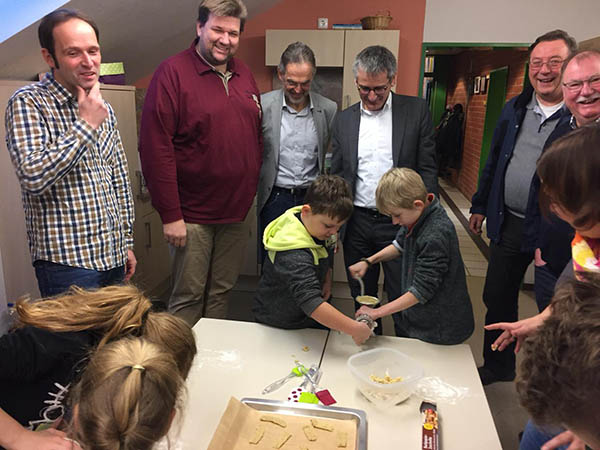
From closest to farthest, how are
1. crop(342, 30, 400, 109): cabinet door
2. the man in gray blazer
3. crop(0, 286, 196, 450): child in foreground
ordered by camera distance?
crop(0, 286, 196, 450): child in foreground < the man in gray blazer < crop(342, 30, 400, 109): cabinet door

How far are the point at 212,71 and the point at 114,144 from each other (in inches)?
24.5

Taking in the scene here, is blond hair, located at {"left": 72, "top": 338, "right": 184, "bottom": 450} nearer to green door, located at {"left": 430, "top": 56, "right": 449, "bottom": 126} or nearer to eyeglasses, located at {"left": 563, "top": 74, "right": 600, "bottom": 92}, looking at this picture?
eyeglasses, located at {"left": 563, "top": 74, "right": 600, "bottom": 92}

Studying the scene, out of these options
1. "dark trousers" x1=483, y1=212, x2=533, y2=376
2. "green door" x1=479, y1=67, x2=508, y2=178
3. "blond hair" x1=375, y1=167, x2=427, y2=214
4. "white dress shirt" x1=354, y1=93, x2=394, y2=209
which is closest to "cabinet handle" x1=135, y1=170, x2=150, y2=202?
"white dress shirt" x1=354, y1=93, x2=394, y2=209

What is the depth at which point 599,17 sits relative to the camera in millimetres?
3631

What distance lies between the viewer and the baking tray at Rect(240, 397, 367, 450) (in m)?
1.17

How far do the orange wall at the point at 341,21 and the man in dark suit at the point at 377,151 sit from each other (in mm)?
1888

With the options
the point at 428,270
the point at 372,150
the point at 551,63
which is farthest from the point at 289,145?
the point at 551,63

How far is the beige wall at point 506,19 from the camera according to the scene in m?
3.64

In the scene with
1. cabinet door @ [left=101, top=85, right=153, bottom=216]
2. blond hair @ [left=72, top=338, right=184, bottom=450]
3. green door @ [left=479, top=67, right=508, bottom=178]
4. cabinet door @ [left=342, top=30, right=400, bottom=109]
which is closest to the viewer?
blond hair @ [left=72, top=338, right=184, bottom=450]

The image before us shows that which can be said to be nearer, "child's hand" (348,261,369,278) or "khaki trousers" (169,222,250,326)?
"child's hand" (348,261,369,278)

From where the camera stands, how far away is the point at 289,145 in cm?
241

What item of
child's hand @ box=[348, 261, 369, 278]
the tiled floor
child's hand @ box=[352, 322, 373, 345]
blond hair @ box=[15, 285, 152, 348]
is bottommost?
the tiled floor

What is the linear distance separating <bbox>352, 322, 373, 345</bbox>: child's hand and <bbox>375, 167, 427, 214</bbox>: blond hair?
1.42 ft

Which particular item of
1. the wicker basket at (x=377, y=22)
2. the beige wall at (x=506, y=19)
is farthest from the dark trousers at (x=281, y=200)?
the beige wall at (x=506, y=19)
